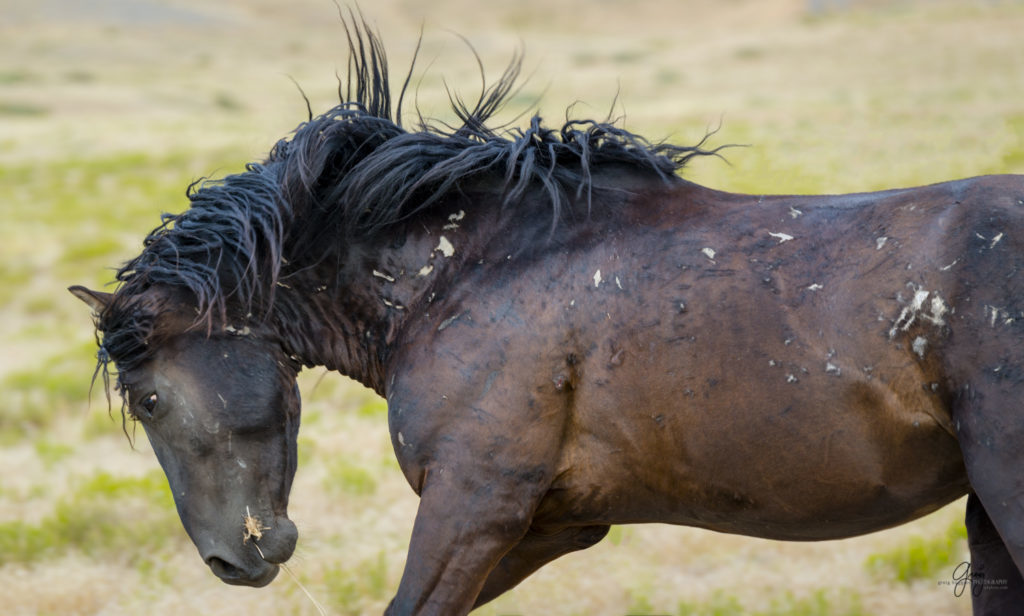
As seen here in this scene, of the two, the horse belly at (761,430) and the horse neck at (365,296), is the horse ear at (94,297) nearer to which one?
the horse neck at (365,296)

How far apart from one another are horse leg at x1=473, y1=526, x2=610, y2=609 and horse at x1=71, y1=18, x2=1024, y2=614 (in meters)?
0.01

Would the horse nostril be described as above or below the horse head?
below

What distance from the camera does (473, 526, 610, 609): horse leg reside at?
3383 mm

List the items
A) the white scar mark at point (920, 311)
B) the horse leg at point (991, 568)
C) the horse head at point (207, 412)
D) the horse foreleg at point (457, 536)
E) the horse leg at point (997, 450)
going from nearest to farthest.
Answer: the horse leg at point (997, 450) → the white scar mark at point (920, 311) → the horse foreleg at point (457, 536) → the horse leg at point (991, 568) → the horse head at point (207, 412)

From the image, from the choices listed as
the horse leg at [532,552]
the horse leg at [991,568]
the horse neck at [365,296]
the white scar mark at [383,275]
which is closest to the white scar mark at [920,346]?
the horse leg at [991,568]

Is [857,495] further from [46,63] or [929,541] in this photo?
[46,63]

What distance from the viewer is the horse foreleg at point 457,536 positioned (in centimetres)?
285

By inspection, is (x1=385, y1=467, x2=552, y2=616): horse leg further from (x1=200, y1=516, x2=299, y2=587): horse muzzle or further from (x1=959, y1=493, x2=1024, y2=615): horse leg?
(x1=959, y1=493, x2=1024, y2=615): horse leg

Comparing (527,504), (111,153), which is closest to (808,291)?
(527,504)

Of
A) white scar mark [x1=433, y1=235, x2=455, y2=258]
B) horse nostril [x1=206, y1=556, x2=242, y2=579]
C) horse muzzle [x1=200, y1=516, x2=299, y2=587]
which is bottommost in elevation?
horse nostril [x1=206, y1=556, x2=242, y2=579]

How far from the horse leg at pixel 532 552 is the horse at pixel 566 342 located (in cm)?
1

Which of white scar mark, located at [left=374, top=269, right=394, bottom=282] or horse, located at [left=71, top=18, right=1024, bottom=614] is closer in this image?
horse, located at [left=71, top=18, right=1024, bottom=614]

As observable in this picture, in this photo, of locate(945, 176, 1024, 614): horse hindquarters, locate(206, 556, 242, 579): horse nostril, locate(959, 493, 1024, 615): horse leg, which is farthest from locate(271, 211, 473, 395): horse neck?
locate(959, 493, 1024, 615): horse leg

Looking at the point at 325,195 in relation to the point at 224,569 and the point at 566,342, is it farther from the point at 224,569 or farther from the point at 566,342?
the point at 224,569
